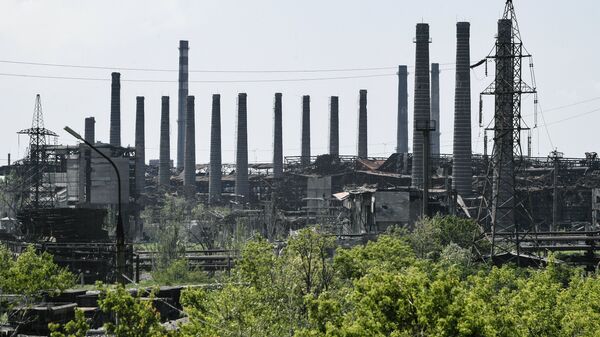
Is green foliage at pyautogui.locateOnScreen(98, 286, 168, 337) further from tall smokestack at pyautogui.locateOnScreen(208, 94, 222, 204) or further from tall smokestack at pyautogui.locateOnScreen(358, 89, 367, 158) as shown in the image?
tall smokestack at pyautogui.locateOnScreen(358, 89, 367, 158)

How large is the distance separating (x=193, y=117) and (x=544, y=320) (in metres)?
86.6

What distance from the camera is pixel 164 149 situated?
106812 millimetres

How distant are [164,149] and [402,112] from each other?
40788mm

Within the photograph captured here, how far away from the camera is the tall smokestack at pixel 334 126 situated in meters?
106

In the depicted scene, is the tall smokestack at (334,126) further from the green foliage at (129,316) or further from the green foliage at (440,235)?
the green foliage at (129,316)

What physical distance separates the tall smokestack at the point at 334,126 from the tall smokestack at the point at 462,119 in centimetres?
3165

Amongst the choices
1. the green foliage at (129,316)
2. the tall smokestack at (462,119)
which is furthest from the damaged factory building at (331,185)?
the green foliage at (129,316)

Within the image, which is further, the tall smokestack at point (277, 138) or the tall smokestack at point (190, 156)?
the tall smokestack at point (277, 138)

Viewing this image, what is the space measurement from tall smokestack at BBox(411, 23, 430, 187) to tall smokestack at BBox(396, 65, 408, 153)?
5057cm

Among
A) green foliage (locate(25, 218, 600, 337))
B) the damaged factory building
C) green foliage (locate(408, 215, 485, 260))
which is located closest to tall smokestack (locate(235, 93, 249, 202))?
the damaged factory building

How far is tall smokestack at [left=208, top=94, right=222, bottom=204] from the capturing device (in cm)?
10012

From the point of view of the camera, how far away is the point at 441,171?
3319 inches

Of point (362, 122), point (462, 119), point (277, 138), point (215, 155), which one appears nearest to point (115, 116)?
point (215, 155)

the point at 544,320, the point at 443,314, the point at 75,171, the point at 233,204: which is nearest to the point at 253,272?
the point at 544,320
